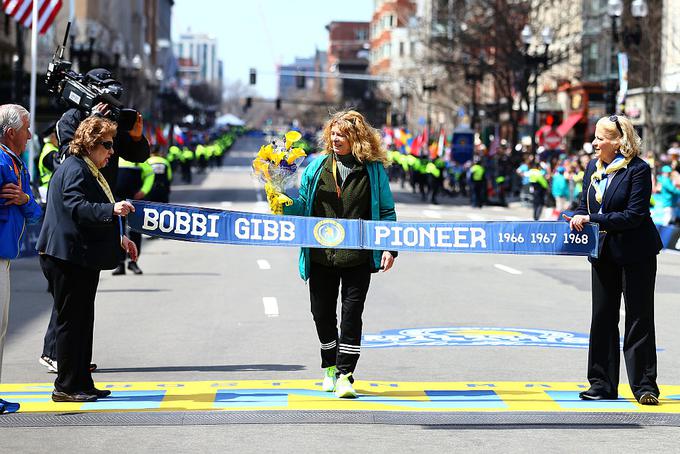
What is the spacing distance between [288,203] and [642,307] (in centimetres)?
232

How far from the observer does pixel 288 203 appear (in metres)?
8.66

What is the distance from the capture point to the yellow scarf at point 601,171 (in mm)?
8422

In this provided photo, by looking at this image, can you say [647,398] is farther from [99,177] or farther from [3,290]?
[3,290]

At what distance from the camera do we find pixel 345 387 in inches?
337

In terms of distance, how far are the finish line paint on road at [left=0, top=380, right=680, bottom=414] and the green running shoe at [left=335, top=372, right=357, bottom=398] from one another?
0.05m

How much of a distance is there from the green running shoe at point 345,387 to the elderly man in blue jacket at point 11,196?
1.99 meters

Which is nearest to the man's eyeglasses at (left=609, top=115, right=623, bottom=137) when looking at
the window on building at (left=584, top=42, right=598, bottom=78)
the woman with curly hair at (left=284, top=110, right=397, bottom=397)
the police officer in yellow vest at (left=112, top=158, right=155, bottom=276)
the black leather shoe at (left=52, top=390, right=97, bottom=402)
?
the woman with curly hair at (left=284, top=110, right=397, bottom=397)

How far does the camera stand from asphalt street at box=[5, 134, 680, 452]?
739 centimetres

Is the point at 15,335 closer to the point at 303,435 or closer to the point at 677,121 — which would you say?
the point at 303,435

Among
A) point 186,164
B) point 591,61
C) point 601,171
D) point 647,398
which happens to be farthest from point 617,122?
point 591,61

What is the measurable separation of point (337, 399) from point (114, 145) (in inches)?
89.4

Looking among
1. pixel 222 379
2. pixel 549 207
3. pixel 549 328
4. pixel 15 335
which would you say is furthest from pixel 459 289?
pixel 549 207

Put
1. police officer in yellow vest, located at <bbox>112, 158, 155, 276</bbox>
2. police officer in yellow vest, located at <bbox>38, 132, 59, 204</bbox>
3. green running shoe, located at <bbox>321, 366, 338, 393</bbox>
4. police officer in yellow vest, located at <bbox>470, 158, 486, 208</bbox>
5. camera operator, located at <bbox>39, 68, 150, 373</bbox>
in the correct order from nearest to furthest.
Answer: green running shoe, located at <bbox>321, 366, 338, 393</bbox> < camera operator, located at <bbox>39, 68, 150, 373</bbox> < police officer in yellow vest, located at <bbox>38, 132, 59, 204</bbox> < police officer in yellow vest, located at <bbox>112, 158, 155, 276</bbox> < police officer in yellow vest, located at <bbox>470, 158, 486, 208</bbox>

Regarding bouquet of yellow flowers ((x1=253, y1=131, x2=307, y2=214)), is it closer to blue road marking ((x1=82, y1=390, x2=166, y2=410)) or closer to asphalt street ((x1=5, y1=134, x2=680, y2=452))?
blue road marking ((x1=82, y1=390, x2=166, y2=410))
